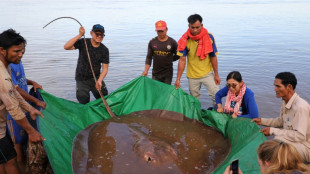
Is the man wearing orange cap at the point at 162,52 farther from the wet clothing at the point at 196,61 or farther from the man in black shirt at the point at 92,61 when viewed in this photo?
the man in black shirt at the point at 92,61

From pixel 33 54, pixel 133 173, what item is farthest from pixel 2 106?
pixel 33 54

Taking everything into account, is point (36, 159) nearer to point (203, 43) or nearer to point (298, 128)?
point (298, 128)

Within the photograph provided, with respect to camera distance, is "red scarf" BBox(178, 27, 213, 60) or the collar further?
"red scarf" BBox(178, 27, 213, 60)

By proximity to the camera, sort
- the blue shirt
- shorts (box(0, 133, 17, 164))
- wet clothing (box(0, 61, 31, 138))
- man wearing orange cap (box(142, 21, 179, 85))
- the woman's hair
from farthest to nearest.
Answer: man wearing orange cap (box(142, 21, 179, 85)) → the blue shirt → shorts (box(0, 133, 17, 164)) → wet clothing (box(0, 61, 31, 138)) → the woman's hair

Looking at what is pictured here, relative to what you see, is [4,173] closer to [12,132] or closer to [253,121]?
[12,132]

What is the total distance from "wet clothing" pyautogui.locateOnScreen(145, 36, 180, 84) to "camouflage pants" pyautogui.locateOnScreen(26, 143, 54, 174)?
304 centimetres

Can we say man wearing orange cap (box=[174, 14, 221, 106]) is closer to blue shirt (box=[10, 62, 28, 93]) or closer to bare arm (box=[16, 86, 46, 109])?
bare arm (box=[16, 86, 46, 109])

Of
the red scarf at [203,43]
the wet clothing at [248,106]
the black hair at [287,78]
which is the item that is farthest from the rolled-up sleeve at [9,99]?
the red scarf at [203,43]

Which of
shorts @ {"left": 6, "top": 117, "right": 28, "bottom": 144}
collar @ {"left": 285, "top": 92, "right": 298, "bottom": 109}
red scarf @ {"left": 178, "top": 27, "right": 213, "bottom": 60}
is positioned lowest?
shorts @ {"left": 6, "top": 117, "right": 28, "bottom": 144}

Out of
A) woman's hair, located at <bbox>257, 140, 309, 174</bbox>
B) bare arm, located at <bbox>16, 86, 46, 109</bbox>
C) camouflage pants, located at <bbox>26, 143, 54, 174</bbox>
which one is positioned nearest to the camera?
woman's hair, located at <bbox>257, 140, 309, 174</bbox>

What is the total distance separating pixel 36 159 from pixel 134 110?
1995 millimetres

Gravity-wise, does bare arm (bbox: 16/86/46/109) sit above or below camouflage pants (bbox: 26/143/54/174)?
above

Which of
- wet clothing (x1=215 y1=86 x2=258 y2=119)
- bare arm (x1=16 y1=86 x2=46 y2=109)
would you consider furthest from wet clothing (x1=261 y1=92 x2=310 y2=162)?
bare arm (x1=16 y1=86 x2=46 y2=109)

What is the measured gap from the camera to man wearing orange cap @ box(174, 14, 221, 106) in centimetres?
493
